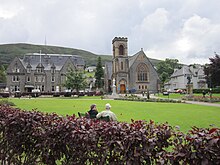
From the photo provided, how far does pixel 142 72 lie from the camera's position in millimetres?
76000

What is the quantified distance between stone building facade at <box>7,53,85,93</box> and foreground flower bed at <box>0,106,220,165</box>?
72037mm

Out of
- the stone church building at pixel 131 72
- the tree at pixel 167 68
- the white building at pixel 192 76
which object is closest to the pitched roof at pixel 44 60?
the stone church building at pixel 131 72

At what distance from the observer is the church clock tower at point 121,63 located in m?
72.6

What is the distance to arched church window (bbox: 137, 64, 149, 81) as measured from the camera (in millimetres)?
75688

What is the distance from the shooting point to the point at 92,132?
4.00m

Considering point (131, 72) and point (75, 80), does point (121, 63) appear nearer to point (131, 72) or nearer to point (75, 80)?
point (131, 72)

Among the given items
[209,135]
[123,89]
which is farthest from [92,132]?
[123,89]

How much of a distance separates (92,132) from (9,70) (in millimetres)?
82581

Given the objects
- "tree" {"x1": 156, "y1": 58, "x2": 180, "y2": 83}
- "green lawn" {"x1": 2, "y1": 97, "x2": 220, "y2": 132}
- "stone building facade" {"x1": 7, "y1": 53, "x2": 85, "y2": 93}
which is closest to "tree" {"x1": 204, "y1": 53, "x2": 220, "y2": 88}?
"green lawn" {"x1": 2, "y1": 97, "x2": 220, "y2": 132}

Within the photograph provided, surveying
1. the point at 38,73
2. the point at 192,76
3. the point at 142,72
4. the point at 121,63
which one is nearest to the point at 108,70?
the point at 121,63

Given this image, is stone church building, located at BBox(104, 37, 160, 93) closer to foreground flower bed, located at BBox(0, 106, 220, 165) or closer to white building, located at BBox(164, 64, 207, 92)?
white building, located at BBox(164, 64, 207, 92)

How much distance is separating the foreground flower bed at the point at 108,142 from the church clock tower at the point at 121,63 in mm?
66832

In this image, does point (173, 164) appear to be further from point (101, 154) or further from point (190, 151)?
point (101, 154)

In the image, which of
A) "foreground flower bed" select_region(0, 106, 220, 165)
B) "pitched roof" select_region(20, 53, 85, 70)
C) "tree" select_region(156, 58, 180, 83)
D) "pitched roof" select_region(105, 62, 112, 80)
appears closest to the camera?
"foreground flower bed" select_region(0, 106, 220, 165)
